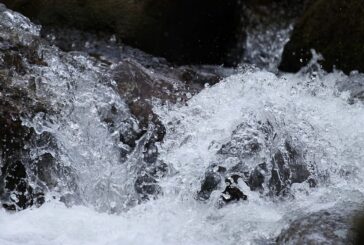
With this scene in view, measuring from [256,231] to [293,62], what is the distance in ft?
9.49

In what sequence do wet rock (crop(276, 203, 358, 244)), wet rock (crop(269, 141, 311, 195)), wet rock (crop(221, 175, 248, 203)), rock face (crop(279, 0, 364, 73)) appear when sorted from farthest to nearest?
1. rock face (crop(279, 0, 364, 73))
2. wet rock (crop(269, 141, 311, 195))
3. wet rock (crop(221, 175, 248, 203))
4. wet rock (crop(276, 203, 358, 244))

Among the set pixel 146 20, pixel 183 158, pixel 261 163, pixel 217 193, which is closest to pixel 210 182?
pixel 217 193

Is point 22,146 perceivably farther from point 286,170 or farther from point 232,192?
point 286,170

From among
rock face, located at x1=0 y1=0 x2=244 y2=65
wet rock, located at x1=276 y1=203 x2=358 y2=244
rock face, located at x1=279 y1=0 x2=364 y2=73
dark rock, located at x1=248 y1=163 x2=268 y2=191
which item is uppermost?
rock face, located at x1=279 y1=0 x2=364 y2=73

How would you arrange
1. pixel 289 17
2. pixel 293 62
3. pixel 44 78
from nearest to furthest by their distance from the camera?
pixel 44 78 → pixel 293 62 → pixel 289 17

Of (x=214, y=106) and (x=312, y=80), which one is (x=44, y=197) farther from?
(x=312, y=80)

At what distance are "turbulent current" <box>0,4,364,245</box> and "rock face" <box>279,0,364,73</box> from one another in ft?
2.52

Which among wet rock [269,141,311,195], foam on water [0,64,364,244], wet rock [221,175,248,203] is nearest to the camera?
foam on water [0,64,364,244]

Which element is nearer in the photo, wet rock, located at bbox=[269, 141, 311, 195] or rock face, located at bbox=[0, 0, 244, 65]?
wet rock, located at bbox=[269, 141, 311, 195]

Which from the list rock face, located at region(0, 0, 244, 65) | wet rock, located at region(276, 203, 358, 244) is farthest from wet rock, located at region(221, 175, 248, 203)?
rock face, located at region(0, 0, 244, 65)

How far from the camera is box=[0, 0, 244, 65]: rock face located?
580 centimetres

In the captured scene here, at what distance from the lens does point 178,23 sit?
6.05 metres

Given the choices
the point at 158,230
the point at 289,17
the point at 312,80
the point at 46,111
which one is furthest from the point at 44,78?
the point at 289,17

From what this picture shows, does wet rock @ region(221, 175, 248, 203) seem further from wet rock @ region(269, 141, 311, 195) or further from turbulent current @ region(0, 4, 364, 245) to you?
wet rock @ region(269, 141, 311, 195)
